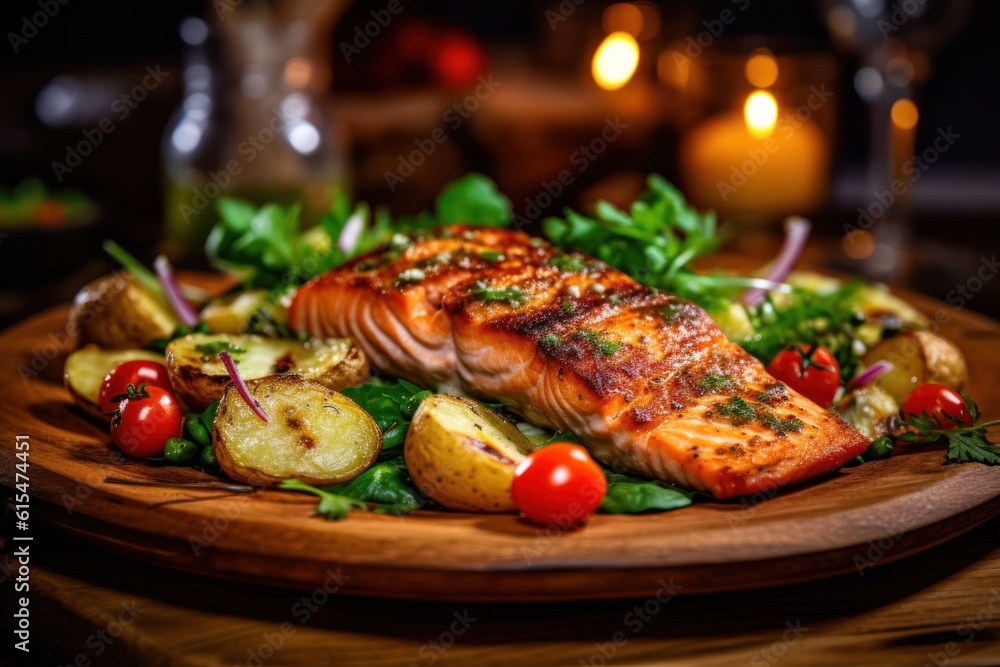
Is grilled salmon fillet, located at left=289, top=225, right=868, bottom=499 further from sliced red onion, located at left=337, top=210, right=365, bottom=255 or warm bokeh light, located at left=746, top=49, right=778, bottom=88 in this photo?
warm bokeh light, located at left=746, top=49, right=778, bottom=88

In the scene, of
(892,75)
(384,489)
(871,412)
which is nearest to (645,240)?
(871,412)

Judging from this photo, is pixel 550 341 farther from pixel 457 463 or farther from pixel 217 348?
pixel 217 348

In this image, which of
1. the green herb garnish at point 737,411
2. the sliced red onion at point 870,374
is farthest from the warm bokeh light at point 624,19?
the green herb garnish at point 737,411

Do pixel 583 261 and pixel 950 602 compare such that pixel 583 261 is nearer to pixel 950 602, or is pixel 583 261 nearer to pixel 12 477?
pixel 950 602

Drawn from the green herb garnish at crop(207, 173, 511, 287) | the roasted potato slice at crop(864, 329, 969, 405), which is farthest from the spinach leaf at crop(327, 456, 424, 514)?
the roasted potato slice at crop(864, 329, 969, 405)

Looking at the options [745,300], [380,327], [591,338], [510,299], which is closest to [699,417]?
[591,338]

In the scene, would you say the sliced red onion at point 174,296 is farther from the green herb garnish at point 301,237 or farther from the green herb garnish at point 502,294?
the green herb garnish at point 502,294
